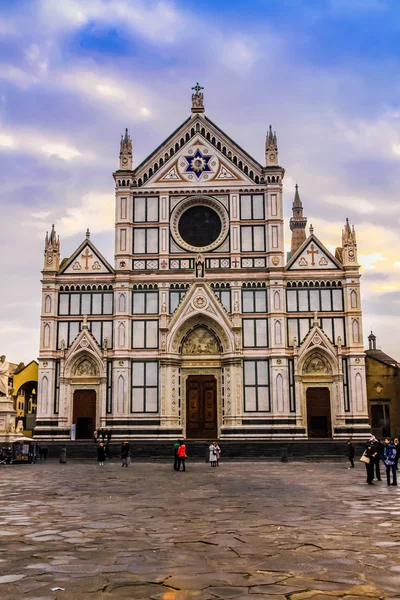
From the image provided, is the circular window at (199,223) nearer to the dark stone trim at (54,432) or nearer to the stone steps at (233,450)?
the stone steps at (233,450)

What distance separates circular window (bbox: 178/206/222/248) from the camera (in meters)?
45.0

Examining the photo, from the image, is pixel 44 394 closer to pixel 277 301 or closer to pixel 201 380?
pixel 201 380

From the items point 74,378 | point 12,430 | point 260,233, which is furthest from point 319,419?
point 12,430

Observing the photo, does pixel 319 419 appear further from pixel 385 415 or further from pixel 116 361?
pixel 116 361

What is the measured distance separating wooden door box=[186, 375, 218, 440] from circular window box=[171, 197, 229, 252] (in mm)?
9279

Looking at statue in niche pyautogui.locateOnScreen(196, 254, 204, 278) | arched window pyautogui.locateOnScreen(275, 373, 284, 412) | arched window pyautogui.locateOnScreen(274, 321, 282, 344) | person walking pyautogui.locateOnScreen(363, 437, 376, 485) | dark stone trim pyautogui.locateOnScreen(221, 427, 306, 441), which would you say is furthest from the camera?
statue in niche pyautogui.locateOnScreen(196, 254, 204, 278)

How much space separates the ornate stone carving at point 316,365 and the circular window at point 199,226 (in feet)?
34.9

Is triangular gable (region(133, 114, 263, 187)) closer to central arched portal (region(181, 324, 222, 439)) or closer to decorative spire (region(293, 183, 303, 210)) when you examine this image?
central arched portal (region(181, 324, 222, 439))

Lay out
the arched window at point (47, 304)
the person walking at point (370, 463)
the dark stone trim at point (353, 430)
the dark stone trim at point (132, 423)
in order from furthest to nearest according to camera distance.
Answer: the arched window at point (47, 304)
the dark stone trim at point (132, 423)
the dark stone trim at point (353, 430)
the person walking at point (370, 463)

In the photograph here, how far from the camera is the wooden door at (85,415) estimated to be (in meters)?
42.7

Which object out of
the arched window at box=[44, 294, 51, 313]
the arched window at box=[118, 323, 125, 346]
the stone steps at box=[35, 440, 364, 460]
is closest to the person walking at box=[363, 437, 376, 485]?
the stone steps at box=[35, 440, 364, 460]

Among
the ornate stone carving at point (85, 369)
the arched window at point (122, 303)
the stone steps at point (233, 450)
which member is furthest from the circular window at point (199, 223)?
the stone steps at point (233, 450)

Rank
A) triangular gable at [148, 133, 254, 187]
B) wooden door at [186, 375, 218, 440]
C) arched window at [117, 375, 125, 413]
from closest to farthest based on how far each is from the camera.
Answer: arched window at [117, 375, 125, 413] < wooden door at [186, 375, 218, 440] < triangular gable at [148, 133, 254, 187]

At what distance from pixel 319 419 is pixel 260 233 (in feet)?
43.4
